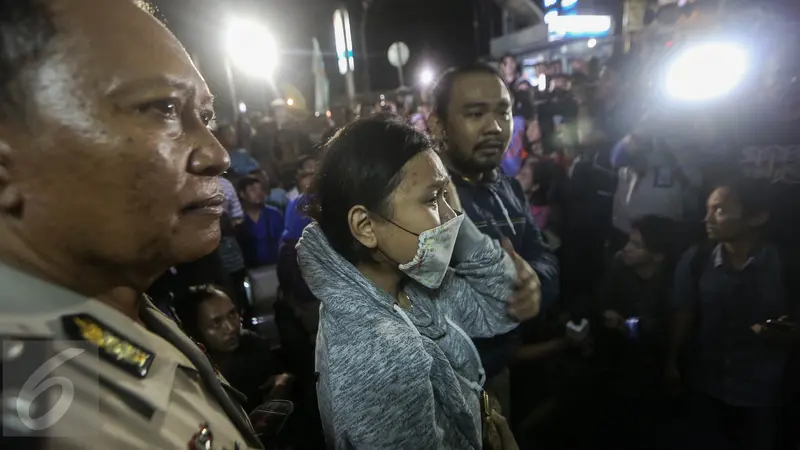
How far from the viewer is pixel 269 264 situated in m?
4.60

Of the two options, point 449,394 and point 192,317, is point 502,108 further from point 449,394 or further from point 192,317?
point 192,317

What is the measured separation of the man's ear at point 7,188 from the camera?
648 mm

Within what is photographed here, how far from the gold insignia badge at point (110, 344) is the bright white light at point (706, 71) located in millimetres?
4649

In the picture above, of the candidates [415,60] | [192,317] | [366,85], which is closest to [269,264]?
[192,317]

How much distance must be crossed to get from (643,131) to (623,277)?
157cm

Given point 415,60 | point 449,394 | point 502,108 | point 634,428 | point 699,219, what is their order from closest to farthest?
point 449,394, point 502,108, point 634,428, point 699,219, point 415,60

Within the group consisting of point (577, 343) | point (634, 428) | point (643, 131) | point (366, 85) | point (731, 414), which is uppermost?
point (366, 85)

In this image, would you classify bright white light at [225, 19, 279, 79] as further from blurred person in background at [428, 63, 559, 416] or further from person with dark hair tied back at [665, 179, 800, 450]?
person with dark hair tied back at [665, 179, 800, 450]

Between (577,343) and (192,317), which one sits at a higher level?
(192,317)

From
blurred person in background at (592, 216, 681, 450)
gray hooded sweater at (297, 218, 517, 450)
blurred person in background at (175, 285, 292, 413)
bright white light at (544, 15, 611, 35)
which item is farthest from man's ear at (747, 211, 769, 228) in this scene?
bright white light at (544, 15, 611, 35)

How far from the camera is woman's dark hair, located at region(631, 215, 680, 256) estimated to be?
3.10 meters

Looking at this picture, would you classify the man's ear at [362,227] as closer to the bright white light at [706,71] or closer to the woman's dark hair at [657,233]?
the woman's dark hair at [657,233]

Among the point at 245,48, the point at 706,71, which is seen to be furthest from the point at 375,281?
the point at 245,48

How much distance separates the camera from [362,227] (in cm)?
134
